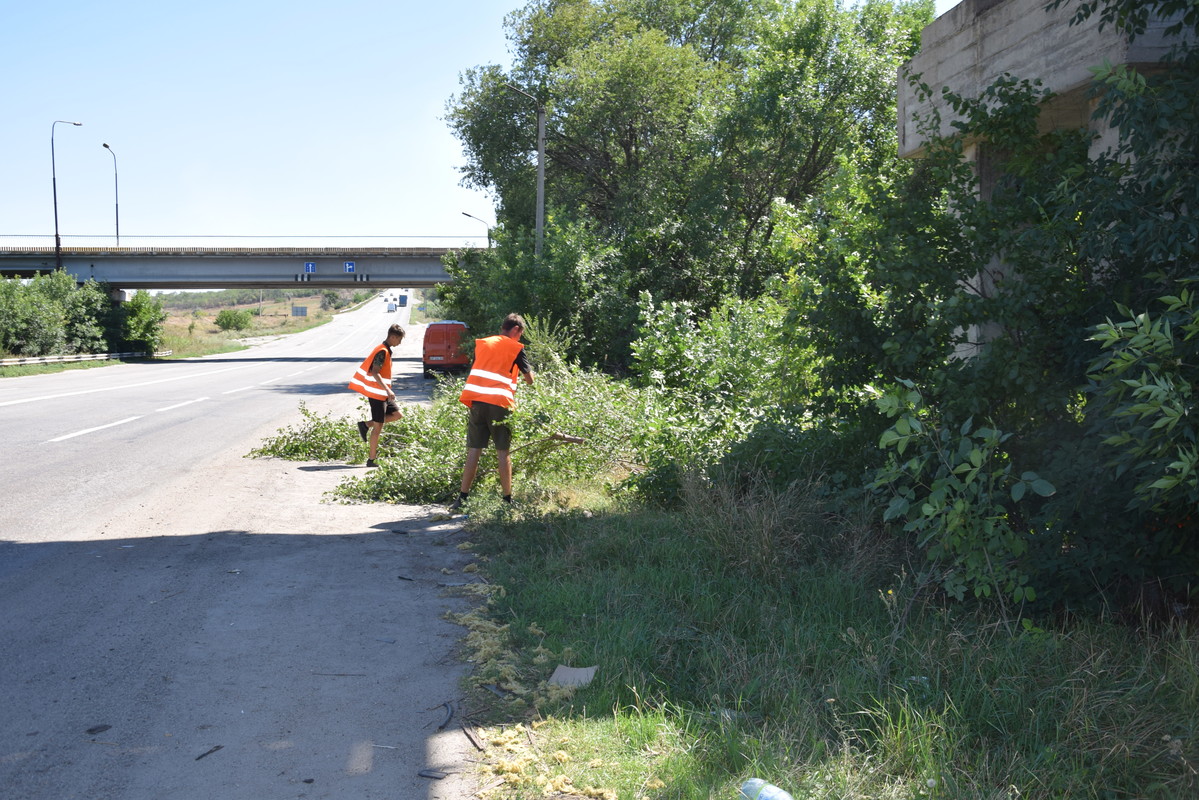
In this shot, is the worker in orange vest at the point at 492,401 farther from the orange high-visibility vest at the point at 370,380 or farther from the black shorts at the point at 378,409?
the black shorts at the point at 378,409

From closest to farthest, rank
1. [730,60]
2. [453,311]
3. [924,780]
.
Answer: [924,780]
[730,60]
[453,311]

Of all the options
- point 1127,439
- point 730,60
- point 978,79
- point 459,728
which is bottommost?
point 459,728

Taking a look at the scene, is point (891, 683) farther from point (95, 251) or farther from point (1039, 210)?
point (95, 251)

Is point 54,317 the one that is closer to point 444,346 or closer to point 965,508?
point 444,346

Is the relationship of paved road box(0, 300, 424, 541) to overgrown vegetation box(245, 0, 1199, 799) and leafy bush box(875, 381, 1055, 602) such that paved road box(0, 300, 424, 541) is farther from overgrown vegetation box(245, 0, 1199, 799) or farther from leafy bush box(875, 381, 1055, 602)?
leafy bush box(875, 381, 1055, 602)

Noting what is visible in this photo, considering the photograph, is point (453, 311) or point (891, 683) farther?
point (453, 311)

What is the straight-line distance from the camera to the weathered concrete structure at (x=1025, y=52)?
6500mm

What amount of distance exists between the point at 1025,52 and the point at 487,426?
5.70 metres

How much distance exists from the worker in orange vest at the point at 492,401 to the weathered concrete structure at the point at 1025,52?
13.7ft

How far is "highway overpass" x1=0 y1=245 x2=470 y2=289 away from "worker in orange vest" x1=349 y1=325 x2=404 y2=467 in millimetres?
40735

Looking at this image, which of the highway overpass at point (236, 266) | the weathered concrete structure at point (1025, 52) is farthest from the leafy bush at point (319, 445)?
the highway overpass at point (236, 266)

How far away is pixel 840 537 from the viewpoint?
6.04 m

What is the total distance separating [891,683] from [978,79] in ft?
20.6

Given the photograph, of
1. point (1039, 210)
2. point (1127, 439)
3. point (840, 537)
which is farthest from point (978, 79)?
point (1127, 439)
